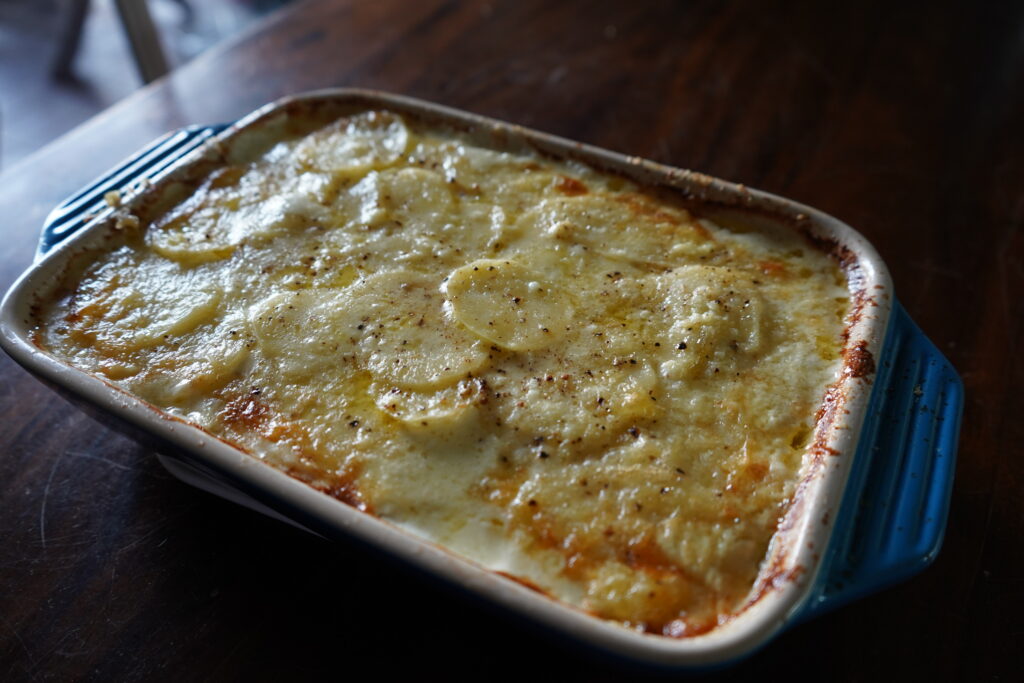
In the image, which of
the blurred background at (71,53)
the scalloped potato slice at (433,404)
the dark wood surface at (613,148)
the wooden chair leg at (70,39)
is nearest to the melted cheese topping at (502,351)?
the scalloped potato slice at (433,404)

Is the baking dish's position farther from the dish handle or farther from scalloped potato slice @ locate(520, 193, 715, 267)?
scalloped potato slice @ locate(520, 193, 715, 267)

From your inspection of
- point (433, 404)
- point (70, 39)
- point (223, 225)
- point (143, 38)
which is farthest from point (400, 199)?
point (70, 39)

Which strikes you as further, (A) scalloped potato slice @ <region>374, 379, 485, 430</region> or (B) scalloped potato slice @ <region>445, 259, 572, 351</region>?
(B) scalloped potato slice @ <region>445, 259, 572, 351</region>

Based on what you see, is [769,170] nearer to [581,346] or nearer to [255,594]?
[581,346]

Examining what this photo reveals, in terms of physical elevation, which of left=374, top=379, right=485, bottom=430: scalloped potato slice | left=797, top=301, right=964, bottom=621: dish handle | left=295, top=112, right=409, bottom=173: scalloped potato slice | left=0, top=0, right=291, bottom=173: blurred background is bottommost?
left=0, top=0, right=291, bottom=173: blurred background

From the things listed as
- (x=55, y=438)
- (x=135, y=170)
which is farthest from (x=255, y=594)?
(x=135, y=170)

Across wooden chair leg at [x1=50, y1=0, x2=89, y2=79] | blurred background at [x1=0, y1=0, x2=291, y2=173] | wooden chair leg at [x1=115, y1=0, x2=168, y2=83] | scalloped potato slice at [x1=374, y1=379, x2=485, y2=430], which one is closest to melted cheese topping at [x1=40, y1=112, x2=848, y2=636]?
scalloped potato slice at [x1=374, y1=379, x2=485, y2=430]
